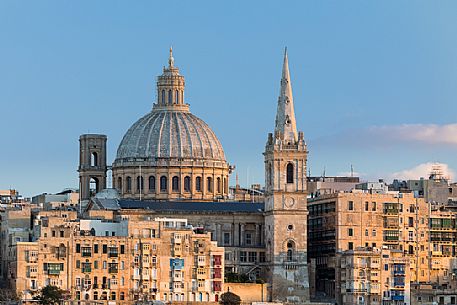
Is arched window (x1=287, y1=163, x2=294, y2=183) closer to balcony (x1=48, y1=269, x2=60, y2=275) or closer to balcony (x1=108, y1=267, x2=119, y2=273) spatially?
balcony (x1=108, y1=267, x2=119, y2=273)

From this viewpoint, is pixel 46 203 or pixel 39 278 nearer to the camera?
pixel 39 278

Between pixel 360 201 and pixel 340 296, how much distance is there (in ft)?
22.5

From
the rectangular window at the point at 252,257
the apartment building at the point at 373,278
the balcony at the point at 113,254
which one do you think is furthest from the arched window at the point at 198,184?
the balcony at the point at 113,254

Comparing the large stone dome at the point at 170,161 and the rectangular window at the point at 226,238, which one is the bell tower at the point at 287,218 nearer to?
the rectangular window at the point at 226,238

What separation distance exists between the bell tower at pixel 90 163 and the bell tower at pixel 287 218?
58.1ft

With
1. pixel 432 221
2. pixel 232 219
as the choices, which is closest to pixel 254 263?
pixel 232 219

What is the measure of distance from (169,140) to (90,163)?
7706mm

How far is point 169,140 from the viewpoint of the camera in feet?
455

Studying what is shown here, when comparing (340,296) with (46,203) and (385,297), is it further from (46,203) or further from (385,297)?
(46,203)

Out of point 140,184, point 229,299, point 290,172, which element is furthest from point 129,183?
point 229,299

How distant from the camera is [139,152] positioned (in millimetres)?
138625

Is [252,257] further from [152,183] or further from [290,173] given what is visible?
[152,183]

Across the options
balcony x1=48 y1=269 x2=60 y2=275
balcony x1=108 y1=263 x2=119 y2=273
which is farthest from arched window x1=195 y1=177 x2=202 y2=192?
balcony x1=48 y1=269 x2=60 y2=275

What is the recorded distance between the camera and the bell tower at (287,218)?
417 ft
